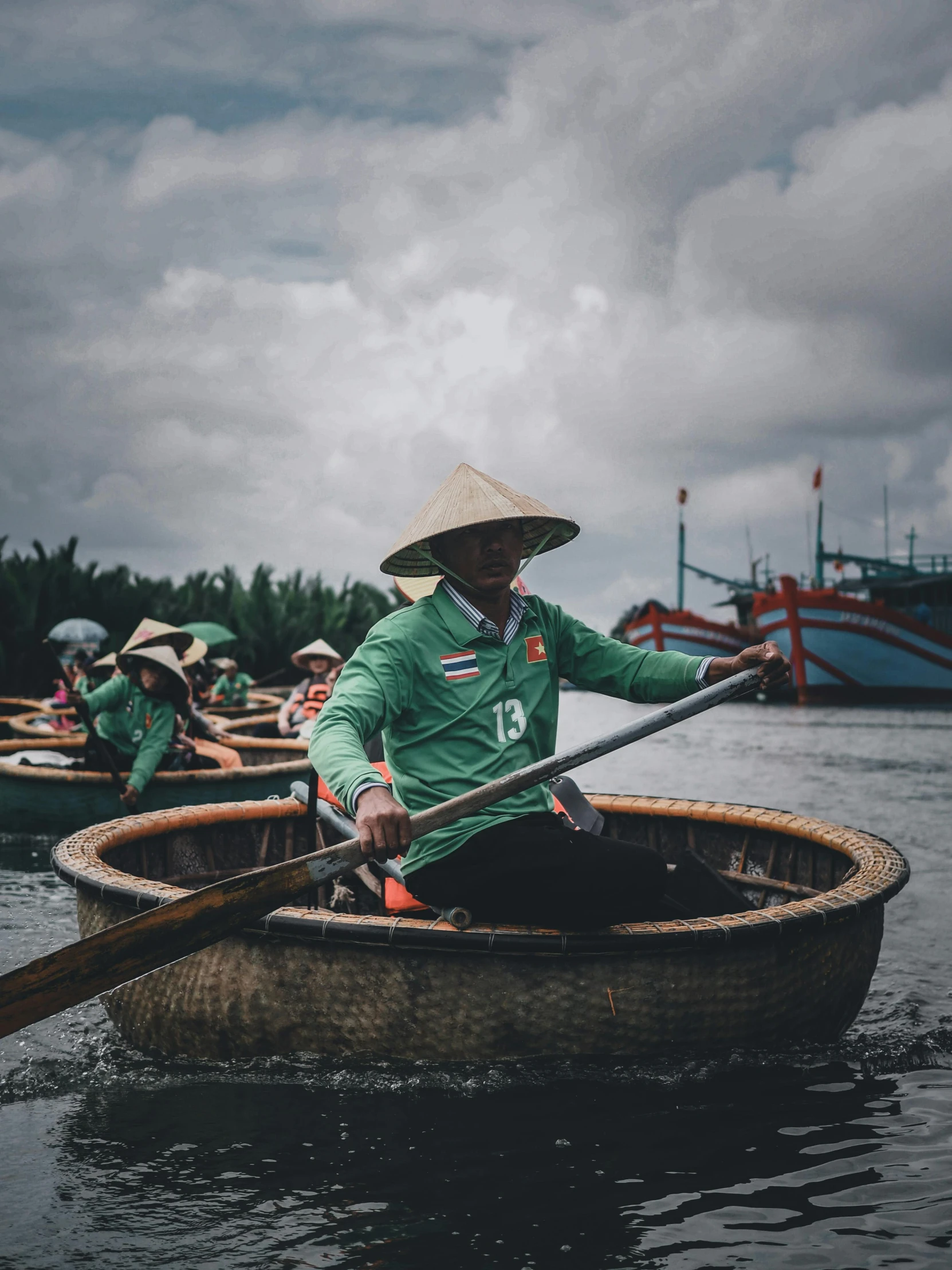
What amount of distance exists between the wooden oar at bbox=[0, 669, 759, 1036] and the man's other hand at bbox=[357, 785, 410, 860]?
2.0 inches

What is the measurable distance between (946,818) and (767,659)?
7.47m

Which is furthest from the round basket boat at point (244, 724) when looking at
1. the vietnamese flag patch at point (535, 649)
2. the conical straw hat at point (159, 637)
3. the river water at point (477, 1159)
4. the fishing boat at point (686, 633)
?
the fishing boat at point (686, 633)

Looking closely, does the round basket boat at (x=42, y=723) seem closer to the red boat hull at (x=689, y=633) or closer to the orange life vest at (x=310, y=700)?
the orange life vest at (x=310, y=700)

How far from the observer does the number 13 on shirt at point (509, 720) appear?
9.32ft

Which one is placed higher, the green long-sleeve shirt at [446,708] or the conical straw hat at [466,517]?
the conical straw hat at [466,517]

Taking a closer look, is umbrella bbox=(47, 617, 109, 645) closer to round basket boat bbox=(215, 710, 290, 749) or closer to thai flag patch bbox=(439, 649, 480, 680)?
round basket boat bbox=(215, 710, 290, 749)

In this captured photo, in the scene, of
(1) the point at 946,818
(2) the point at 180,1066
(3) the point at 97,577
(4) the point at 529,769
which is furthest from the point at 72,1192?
(3) the point at 97,577

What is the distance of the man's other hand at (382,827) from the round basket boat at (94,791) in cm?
416

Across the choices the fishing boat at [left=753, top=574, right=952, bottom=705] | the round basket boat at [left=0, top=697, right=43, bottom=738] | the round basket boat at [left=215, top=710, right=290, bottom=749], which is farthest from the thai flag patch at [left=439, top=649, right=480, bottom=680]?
the fishing boat at [left=753, top=574, right=952, bottom=705]

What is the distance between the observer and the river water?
7.47 feet

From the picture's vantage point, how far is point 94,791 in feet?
20.8

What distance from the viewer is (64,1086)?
122 inches

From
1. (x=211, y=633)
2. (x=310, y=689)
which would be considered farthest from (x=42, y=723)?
(x=310, y=689)

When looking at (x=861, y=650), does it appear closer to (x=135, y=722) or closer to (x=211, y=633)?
(x=211, y=633)
